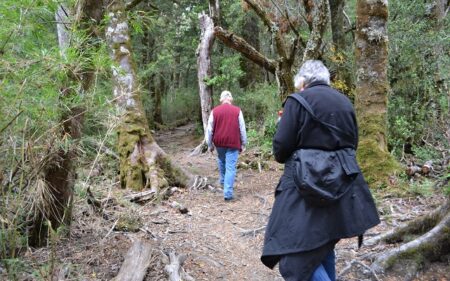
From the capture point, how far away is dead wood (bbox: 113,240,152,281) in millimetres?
4297

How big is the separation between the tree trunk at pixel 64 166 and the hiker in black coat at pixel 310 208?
2040 mm

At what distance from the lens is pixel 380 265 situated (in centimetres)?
447

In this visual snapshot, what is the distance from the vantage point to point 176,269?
4.61 meters

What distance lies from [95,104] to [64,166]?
1.05m

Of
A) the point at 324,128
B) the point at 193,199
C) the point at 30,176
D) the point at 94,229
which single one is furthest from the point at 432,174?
the point at 30,176

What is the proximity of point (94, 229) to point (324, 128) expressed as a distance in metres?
3.64

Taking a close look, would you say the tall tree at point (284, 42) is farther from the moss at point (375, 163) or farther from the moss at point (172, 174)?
the moss at point (172, 174)

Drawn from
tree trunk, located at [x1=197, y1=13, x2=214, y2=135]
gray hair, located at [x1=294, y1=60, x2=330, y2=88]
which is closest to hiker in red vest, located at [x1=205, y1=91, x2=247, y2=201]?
gray hair, located at [x1=294, y1=60, x2=330, y2=88]

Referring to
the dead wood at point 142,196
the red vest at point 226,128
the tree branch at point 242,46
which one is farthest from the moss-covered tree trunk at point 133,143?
the tree branch at point 242,46

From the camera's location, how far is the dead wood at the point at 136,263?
4.30 metres

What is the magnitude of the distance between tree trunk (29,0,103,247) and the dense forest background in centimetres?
1

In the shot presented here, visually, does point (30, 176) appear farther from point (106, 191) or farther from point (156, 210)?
point (156, 210)

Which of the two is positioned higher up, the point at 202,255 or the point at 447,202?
the point at 447,202

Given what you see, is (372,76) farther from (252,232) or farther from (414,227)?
(252,232)
